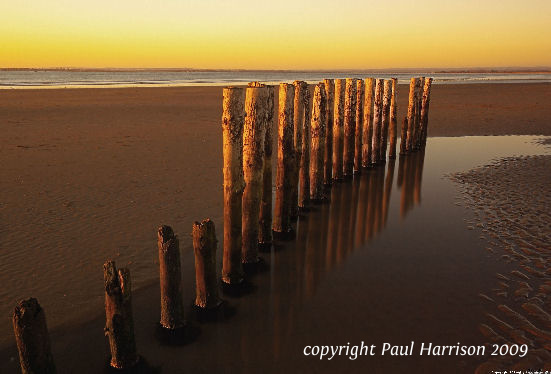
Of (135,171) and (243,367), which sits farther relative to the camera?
(135,171)

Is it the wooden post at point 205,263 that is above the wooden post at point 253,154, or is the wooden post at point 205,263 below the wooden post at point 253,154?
below

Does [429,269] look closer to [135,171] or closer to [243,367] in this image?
[243,367]

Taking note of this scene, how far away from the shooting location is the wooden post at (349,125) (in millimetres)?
8828

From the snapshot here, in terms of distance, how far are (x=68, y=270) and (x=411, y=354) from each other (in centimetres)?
419

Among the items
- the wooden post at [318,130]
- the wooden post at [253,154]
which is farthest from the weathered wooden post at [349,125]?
the wooden post at [253,154]

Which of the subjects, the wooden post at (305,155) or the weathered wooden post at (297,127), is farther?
the wooden post at (305,155)

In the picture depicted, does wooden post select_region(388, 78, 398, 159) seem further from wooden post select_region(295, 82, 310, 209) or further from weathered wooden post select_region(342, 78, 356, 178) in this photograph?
wooden post select_region(295, 82, 310, 209)

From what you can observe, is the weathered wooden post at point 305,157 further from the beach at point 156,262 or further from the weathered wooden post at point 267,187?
the weathered wooden post at point 267,187

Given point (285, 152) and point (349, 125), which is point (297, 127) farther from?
point (349, 125)

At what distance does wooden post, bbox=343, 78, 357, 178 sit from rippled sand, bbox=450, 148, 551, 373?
255 cm

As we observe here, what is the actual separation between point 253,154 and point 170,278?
1.88 m

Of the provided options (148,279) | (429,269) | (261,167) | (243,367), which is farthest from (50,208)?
(429,269)

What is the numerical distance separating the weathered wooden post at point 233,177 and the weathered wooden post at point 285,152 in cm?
148

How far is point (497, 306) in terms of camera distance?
453 cm
